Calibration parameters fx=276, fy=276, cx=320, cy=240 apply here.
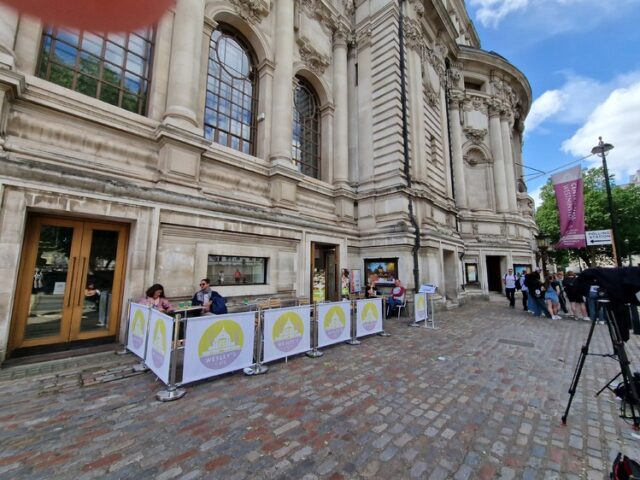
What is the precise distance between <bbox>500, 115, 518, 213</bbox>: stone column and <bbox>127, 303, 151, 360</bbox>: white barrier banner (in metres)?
24.3

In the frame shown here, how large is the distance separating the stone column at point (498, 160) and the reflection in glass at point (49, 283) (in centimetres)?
2461

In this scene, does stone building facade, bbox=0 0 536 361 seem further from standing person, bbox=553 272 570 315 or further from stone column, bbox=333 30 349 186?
standing person, bbox=553 272 570 315

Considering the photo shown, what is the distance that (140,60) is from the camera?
27.2ft

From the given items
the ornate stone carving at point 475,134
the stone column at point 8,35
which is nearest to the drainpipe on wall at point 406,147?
the ornate stone carving at point 475,134

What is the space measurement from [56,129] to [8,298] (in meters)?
3.77

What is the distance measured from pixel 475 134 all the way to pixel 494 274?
36.4 ft

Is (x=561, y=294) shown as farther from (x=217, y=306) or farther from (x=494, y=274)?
(x=217, y=306)

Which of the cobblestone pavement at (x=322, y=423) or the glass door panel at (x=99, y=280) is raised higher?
the glass door panel at (x=99, y=280)

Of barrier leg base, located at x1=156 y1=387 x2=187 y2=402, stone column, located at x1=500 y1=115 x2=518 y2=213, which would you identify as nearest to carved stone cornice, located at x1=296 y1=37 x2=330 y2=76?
barrier leg base, located at x1=156 y1=387 x2=187 y2=402

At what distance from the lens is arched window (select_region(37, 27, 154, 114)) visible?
22.3 feet

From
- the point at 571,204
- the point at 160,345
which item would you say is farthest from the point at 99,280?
the point at 571,204

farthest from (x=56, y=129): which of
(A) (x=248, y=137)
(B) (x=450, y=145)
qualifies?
(B) (x=450, y=145)

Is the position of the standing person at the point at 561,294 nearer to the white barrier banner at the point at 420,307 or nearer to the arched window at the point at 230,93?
the white barrier banner at the point at 420,307

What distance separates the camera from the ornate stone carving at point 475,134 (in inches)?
864
